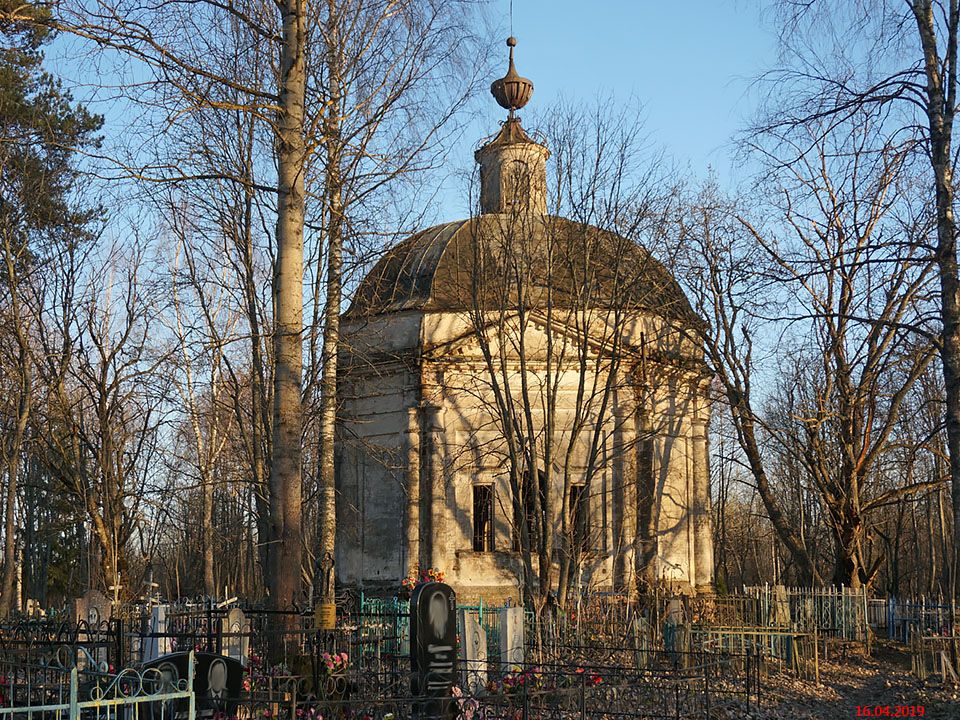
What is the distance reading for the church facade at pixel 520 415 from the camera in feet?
71.8

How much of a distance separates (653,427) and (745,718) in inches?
419

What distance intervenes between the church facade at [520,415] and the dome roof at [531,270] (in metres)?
0.04

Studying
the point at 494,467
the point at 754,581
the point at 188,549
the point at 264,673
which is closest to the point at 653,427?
the point at 494,467

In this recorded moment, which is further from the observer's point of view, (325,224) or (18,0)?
(325,224)

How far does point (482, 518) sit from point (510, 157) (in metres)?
8.68

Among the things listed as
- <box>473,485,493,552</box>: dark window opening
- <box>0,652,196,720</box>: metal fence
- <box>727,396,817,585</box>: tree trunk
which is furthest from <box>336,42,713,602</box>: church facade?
<box>0,652,196,720</box>: metal fence

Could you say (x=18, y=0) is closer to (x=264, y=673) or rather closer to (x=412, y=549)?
(x=264, y=673)

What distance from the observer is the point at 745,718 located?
13.5m

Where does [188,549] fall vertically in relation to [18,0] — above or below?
below

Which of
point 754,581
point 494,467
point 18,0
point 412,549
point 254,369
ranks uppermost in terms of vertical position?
point 18,0

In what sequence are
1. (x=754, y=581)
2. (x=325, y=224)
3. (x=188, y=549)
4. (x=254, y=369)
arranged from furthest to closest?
(x=754, y=581)
(x=188, y=549)
(x=254, y=369)
(x=325, y=224)

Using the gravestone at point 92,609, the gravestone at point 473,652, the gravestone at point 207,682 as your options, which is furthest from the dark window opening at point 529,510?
the gravestone at point 207,682

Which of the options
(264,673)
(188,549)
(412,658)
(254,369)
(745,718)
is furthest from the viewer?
(188,549)

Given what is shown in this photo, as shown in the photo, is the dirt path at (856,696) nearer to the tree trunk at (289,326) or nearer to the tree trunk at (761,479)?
the tree trunk at (289,326)
